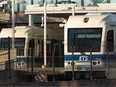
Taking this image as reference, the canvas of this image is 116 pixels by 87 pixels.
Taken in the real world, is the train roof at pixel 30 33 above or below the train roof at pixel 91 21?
below

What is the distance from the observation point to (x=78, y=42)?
27062 millimetres

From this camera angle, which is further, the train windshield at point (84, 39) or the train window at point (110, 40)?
the train windshield at point (84, 39)

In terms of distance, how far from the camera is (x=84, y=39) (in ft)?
89.2

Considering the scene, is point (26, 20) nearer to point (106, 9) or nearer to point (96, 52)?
point (106, 9)

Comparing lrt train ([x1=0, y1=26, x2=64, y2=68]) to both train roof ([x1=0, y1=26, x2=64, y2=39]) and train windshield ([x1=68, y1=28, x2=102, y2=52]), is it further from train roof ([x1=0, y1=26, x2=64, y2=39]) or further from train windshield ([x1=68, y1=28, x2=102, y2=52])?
train windshield ([x1=68, y1=28, x2=102, y2=52])

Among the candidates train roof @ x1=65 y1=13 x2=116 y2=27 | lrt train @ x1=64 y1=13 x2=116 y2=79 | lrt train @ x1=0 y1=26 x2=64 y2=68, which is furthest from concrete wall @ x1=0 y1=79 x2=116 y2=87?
train roof @ x1=65 y1=13 x2=116 y2=27

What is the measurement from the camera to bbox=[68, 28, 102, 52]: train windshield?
26.6 metres

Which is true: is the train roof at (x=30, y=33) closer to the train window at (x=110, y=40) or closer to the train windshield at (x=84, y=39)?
the train windshield at (x=84, y=39)

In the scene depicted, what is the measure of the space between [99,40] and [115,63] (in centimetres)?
255

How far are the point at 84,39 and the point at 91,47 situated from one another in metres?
1.96

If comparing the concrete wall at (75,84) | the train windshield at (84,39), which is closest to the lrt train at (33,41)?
the train windshield at (84,39)

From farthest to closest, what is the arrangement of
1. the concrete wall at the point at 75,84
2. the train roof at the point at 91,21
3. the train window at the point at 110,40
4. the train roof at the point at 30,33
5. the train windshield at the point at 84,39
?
the train roof at the point at 30,33 → the train roof at the point at 91,21 → the train windshield at the point at 84,39 → the train window at the point at 110,40 → the concrete wall at the point at 75,84

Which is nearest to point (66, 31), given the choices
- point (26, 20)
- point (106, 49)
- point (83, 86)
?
point (106, 49)

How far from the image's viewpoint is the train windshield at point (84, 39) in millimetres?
26609
